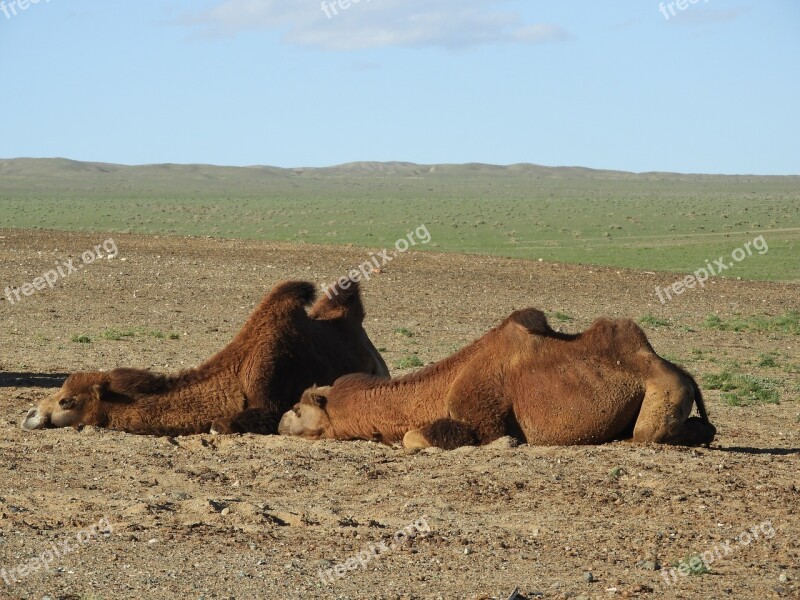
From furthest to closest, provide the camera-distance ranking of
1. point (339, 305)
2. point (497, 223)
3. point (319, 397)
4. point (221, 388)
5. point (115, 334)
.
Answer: point (497, 223), point (115, 334), point (339, 305), point (221, 388), point (319, 397)

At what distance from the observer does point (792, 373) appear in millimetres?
17594

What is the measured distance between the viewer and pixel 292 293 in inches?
451

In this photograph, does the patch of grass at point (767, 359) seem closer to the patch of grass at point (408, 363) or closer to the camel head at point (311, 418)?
the patch of grass at point (408, 363)

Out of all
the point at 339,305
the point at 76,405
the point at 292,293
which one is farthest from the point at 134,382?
Result: the point at 339,305

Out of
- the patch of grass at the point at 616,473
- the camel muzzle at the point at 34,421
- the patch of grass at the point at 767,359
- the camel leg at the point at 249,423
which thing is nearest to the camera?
the patch of grass at the point at 616,473

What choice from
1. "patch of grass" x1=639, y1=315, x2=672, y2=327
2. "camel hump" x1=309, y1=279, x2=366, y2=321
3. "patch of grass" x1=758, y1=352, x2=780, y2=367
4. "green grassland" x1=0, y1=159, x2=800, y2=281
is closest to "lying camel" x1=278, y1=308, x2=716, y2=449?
"camel hump" x1=309, y1=279, x2=366, y2=321

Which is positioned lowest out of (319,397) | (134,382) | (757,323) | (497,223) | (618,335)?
(757,323)

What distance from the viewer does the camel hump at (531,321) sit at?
990cm

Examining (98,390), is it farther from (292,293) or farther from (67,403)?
(292,293)

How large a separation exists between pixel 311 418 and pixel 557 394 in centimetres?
211

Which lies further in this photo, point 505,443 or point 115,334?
point 115,334

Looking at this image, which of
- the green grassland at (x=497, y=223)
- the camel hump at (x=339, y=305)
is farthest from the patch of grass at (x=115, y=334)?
the green grassland at (x=497, y=223)

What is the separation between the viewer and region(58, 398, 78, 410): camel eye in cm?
1055

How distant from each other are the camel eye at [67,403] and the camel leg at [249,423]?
47.1 inches
